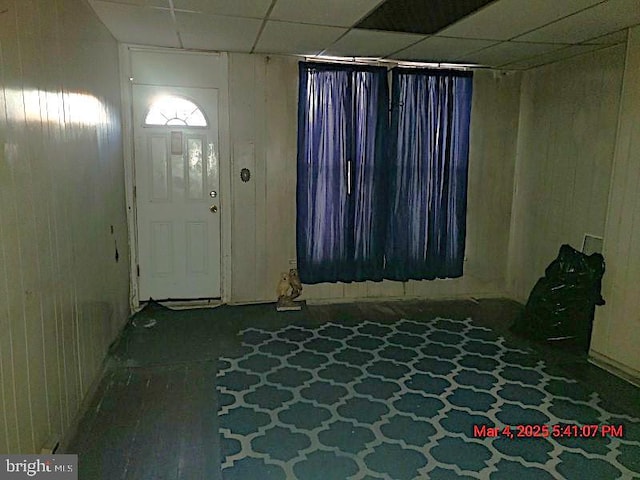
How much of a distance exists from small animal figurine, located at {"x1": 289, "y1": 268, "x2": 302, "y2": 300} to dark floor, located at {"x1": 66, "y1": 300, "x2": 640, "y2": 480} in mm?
196

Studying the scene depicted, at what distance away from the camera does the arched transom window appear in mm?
4352

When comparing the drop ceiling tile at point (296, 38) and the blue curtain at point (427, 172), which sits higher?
the drop ceiling tile at point (296, 38)

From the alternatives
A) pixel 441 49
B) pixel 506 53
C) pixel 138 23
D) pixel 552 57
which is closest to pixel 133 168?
pixel 138 23

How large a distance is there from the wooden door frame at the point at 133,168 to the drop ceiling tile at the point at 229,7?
1.29m

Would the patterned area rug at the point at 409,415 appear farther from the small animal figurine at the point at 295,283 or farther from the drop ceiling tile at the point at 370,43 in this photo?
the drop ceiling tile at the point at 370,43

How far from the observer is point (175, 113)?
4395 millimetres

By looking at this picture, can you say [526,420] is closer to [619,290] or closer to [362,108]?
[619,290]

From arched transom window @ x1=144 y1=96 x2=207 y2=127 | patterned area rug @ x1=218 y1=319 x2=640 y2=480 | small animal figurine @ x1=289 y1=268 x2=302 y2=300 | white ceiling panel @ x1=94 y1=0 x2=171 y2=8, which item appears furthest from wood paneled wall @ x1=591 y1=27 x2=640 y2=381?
arched transom window @ x1=144 y1=96 x2=207 y2=127

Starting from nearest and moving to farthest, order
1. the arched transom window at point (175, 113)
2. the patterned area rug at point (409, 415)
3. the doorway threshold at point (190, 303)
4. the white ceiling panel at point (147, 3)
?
the patterned area rug at point (409, 415), the white ceiling panel at point (147, 3), the arched transom window at point (175, 113), the doorway threshold at point (190, 303)

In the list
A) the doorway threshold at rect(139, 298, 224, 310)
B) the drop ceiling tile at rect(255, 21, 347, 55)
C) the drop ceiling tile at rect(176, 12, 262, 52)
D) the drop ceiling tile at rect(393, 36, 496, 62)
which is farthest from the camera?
the doorway threshold at rect(139, 298, 224, 310)

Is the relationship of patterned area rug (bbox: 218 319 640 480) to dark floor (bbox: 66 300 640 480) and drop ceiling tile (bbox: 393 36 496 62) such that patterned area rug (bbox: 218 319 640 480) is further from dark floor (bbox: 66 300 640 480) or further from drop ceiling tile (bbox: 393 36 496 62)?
drop ceiling tile (bbox: 393 36 496 62)

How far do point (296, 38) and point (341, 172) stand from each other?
1359 millimetres

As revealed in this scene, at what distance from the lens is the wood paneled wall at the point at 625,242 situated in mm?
3363

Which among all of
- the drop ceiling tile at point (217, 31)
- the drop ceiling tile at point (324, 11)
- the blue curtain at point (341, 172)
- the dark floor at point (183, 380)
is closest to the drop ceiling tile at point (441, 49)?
the blue curtain at point (341, 172)
